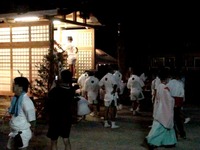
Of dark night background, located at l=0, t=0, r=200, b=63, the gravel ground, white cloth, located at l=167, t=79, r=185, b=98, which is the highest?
dark night background, located at l=0, t=0, r=200, b=63

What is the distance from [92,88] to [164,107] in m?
5.86

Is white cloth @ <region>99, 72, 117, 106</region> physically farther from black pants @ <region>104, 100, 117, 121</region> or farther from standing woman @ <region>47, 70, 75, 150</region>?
standing woman @ <region>47, 70, 75, 150</region>


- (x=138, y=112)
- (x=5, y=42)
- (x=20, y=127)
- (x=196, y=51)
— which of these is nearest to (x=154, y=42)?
(x=196, y=51)

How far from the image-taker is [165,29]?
22.3m

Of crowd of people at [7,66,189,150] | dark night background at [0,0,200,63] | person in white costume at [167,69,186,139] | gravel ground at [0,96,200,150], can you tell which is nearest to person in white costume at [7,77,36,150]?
crowd of people at [7,66,189,150]

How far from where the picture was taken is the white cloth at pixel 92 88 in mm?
14016

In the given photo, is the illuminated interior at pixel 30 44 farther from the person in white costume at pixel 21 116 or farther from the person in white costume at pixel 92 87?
the person in white costume at pixel 21 116

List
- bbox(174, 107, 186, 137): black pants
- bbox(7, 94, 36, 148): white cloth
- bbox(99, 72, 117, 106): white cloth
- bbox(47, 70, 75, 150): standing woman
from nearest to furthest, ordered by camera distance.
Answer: bbox(7, 94, 36, 148): white cloth < bbox(47, 70, 75, 150): standing woman < bbox(174, 107, 186, 137): black pants < bbox(99, 72, 117, 106): white cloth

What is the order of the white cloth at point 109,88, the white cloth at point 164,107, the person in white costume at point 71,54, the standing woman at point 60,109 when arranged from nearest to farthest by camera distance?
the standing woman at point 60,109
the white cloth at point 164,107
the white cloth at point 109,88
the person in white costume at point 71,54

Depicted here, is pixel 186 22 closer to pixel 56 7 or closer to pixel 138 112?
pixel 138 112

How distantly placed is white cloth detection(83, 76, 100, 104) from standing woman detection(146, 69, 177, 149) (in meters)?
5.56

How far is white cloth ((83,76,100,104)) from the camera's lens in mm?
14016

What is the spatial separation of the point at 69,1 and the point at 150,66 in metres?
8.75

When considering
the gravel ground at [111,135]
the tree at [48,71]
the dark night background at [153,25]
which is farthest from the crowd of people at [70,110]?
the dark night background at [153,25]
